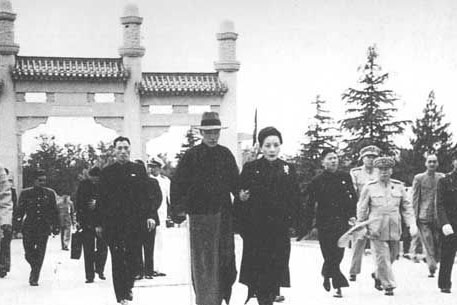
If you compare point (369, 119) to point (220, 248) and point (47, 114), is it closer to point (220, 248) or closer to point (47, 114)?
point (47, 114)

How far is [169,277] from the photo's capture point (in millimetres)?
12852

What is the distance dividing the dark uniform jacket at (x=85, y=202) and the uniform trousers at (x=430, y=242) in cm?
509

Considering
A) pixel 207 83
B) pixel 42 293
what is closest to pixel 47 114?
pixel 207 83

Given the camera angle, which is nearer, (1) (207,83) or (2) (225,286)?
(2) (225,286)

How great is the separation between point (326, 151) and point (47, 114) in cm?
2187

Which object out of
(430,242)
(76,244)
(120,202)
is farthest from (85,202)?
(430,242)

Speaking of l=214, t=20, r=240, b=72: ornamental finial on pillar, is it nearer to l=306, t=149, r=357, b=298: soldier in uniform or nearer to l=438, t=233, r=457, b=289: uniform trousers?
l=306, t=149, r=357, b=298: soldier in uniform

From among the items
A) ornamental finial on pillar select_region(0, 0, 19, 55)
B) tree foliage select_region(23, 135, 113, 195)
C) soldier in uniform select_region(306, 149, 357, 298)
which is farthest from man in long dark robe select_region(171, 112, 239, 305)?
tree foliage select_region(23, 135, 113, 195)

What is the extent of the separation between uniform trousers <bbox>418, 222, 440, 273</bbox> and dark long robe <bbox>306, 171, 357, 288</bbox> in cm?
241

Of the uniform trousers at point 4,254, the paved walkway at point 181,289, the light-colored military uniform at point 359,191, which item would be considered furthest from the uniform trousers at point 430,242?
the uniform trousers at point 4,254

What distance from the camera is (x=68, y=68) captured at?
31.2 m

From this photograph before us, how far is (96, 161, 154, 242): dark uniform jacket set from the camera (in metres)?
9.50

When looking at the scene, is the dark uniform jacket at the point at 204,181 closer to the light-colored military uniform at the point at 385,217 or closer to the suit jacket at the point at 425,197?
the light-colored military uniform at the point at 385,217

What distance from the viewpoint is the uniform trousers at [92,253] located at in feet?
40.7
